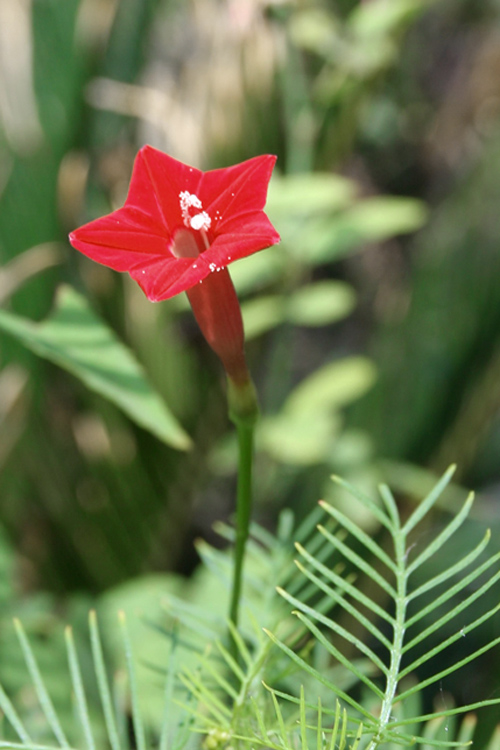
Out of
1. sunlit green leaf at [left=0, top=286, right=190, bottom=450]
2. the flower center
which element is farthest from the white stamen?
sunlit green leaf at [left=0, top=286, right=190, bottom=450]

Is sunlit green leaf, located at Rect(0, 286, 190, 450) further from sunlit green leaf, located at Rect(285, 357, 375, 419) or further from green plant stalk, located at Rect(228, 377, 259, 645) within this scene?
sunlit green leaf, located at Rect(285, 357, 375, 419)

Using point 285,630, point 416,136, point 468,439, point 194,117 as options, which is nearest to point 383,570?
point 468,439

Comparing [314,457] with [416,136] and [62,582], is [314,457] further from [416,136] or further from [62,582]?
[416,136]

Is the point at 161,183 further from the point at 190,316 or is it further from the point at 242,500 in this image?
the point at 190,316

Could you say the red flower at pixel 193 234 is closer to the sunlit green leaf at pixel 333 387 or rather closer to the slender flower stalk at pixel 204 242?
the slender flower stalk at pixel 204 242

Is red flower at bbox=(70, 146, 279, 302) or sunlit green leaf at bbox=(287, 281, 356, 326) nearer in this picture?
red flower at bbox=(70, 146, 279, 302)

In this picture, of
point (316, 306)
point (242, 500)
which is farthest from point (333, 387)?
point (242, 500)
